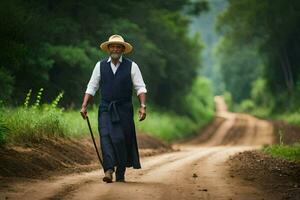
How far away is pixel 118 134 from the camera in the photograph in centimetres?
1084

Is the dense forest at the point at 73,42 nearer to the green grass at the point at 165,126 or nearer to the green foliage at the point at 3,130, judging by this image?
the green grass at the point at 165,126

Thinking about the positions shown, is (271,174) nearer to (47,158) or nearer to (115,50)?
(115,50)

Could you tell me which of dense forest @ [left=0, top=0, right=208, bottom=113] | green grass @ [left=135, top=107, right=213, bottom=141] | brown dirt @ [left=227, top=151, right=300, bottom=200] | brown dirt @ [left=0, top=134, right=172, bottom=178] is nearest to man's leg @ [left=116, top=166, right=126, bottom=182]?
brown dirt @ [left=0, top=134, right=172, bottom=178]

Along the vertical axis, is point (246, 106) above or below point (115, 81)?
above

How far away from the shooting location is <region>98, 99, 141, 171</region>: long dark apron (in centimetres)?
1079

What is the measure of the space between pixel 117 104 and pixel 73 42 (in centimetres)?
1670

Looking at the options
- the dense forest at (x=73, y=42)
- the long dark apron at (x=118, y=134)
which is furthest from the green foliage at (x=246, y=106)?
the long dark apron at (x=118, y=134)

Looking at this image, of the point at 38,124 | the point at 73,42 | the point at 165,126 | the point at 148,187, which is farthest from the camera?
the point at 165,126

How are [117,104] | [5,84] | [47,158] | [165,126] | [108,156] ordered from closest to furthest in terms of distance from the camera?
[108,156]
[117,104]
[47,158]
[5,84]
[165,126]

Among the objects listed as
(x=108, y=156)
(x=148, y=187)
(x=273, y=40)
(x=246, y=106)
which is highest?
(x=273, y=40)

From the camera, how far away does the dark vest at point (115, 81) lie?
10.9 meters

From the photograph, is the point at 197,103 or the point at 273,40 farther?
the point at 197,103

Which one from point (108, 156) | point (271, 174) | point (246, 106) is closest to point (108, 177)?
point (108, 156)

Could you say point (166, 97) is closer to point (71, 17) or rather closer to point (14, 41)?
point (71, 17)
